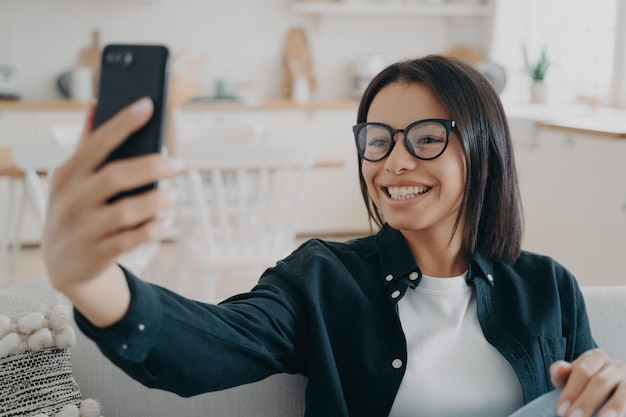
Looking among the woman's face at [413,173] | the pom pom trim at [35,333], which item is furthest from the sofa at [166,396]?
the woman's face at [413,173]

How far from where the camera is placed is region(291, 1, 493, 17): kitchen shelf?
17.9 feet

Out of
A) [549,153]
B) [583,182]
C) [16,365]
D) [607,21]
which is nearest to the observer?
[16,365]

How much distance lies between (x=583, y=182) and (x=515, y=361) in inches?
98.1

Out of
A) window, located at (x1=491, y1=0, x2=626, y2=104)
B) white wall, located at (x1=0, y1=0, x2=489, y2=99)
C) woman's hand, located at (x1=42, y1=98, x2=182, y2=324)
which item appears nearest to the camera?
woman's hand, located at (x1=42, y1=98, x2=182, y2=324)

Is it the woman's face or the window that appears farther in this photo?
the window

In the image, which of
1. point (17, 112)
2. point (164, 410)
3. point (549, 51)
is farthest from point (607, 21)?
point (164, 410)

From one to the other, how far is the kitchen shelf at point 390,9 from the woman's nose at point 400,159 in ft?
14.7

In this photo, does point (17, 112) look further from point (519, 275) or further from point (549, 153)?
point (519, 275)

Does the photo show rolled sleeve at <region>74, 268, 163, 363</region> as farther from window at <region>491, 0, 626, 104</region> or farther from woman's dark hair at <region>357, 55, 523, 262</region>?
window at <region>491, 0, 626, 104</region>

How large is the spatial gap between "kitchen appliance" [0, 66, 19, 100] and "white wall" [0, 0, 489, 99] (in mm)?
215

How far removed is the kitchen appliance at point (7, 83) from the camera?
5.08 meters

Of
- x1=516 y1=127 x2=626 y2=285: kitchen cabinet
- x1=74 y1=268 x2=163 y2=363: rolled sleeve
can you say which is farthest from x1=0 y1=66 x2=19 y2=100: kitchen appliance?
x1=74 y1=268 x2=163 y2=363: rolled sleeve

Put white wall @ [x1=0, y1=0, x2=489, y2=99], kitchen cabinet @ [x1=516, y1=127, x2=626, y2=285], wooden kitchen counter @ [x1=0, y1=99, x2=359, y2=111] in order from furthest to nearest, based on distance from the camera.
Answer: white wall @ [x1=0, y1=0, x2=489, y2=99], wooden kitchen counter @ [x1=0, y1=99, x2=359, y2=111], kitchen cabinet @ [x1=516, y1=127, x2=626, y2=285]

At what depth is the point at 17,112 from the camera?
4848 mm
